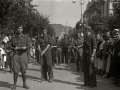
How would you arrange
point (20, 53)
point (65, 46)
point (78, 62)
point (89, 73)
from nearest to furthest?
point (20, 53) → point (89, 73) → point (78, 62) → point (65, 46)

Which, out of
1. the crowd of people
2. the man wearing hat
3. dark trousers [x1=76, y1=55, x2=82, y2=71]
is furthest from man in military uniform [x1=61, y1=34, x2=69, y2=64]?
the man wearing hat

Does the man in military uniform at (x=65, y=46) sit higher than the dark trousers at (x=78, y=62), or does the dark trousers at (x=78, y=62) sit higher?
the man in military uniform at (x=65, y=46)

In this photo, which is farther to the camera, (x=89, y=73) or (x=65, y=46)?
(x=65, y=46)

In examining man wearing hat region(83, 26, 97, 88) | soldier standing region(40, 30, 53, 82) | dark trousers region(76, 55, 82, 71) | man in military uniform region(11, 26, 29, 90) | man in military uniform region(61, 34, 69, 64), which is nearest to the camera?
man in military uniform region(11, 26, 29, 90)

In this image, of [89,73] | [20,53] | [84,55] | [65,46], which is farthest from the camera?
[65,46]

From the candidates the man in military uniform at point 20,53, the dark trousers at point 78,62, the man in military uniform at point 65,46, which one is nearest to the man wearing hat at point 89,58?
the man in military uniform at point 20,53

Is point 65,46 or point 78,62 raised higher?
point 65,46

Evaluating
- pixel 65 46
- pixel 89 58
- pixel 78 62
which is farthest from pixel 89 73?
pixel 65 46

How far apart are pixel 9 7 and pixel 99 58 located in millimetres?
6835

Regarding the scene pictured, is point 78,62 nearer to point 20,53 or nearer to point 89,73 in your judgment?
point 89,73

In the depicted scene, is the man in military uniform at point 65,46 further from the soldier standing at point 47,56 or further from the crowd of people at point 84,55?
the soldier standing at point 47,56

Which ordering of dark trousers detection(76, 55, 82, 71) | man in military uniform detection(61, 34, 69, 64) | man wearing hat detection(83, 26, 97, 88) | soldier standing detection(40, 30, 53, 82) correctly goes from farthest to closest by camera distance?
man in military uniform detection(61, 34, 69, 64)
dark trousers detection(76, 55, 82, 71)
soldier standing detection(40, 30, 53, 82)
man wearing hat detection(83, 26, 97, 88)

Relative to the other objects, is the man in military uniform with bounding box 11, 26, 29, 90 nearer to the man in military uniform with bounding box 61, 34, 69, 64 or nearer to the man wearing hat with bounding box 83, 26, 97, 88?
the man wearing hat with bounding box 83, 26, 97, 88

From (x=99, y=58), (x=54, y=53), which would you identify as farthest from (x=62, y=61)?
(x=99, y=58)
